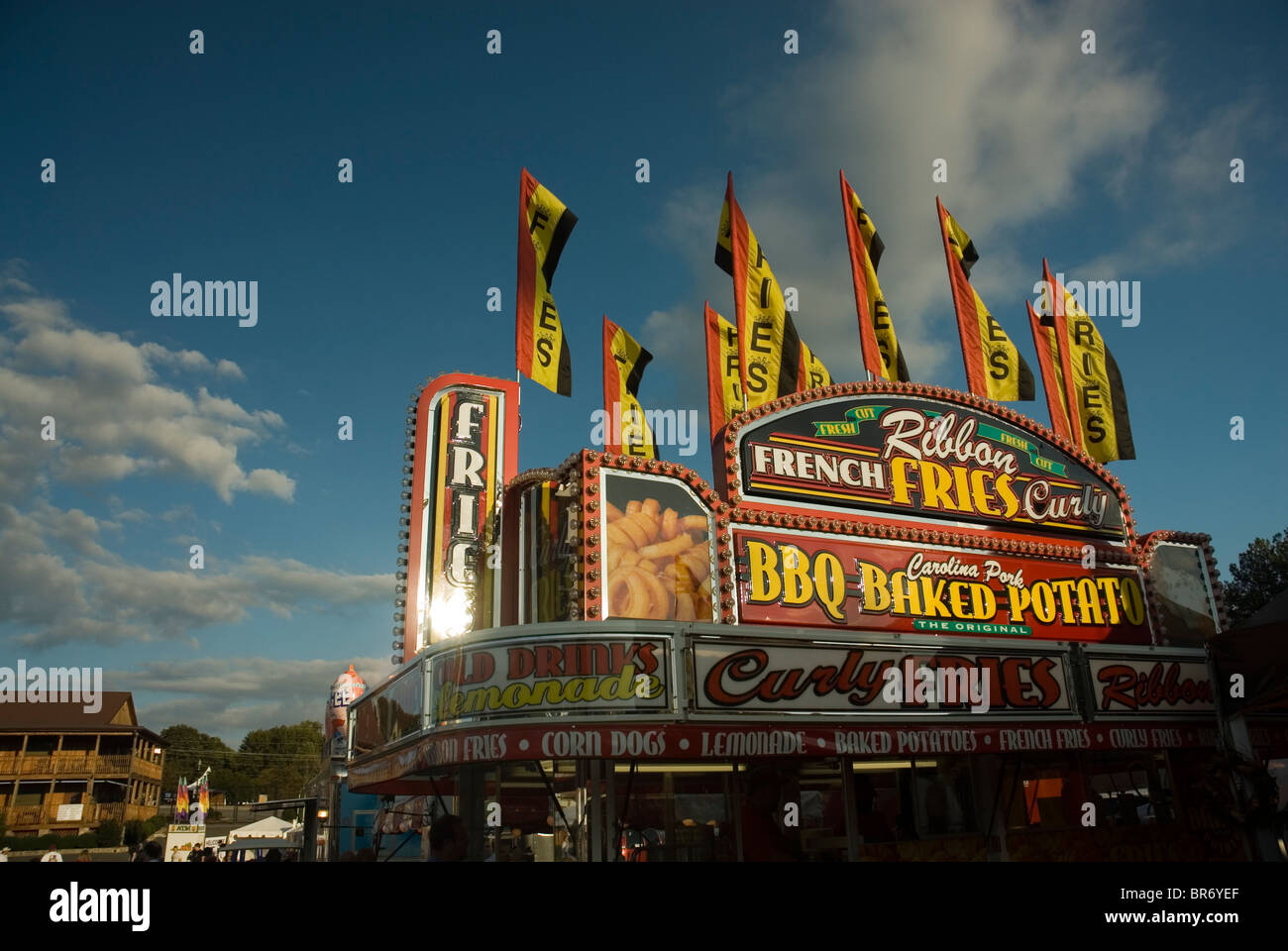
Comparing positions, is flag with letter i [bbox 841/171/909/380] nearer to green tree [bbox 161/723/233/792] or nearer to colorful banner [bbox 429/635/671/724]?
colorful banner [bbox 429/635/671/724]

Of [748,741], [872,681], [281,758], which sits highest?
[872,681]

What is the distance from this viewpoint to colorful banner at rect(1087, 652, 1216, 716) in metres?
14.9

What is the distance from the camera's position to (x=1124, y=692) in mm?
15133

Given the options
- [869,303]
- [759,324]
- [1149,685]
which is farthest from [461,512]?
[1149,685]

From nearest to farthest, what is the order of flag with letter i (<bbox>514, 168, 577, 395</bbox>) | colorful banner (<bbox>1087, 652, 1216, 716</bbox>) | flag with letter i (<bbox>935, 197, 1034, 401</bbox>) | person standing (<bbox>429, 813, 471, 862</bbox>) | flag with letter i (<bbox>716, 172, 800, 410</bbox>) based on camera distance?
1. person standing (<bbox>429, 813, 471, 862</bbox>)
2. colorful banner (<bbox>1087, 652, 1216, 716</bbox>)
3. flag with letter i (<bbox>514, 168, 577, 395</bbox>)
4. flag with letter i (<bbox>716, 172, 800, 410</bbox>)
5. flag with letter i (<bbox>935, 197, 1034, 401</bbox>)

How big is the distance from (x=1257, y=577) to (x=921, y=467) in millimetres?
44214

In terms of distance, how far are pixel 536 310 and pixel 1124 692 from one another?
13783 mm

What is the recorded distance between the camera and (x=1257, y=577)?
162 feet

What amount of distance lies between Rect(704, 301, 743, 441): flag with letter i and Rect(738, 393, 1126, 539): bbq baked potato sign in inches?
149

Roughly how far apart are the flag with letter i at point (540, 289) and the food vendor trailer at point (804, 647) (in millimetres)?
1508

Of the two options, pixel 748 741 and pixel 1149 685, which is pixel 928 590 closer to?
pixel 1149 685

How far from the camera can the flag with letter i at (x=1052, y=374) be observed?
22.6 metres

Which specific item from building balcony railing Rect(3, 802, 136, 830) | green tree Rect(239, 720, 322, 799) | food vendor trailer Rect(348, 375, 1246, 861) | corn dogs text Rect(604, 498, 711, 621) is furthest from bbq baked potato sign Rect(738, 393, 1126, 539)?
green tree Rect(239, 720, 322, 799)
